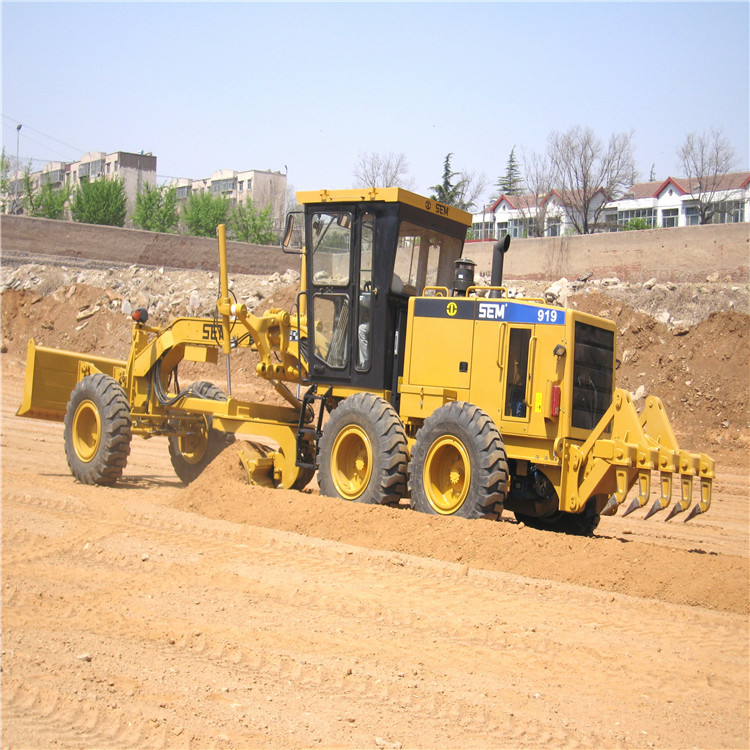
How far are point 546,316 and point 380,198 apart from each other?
238cm

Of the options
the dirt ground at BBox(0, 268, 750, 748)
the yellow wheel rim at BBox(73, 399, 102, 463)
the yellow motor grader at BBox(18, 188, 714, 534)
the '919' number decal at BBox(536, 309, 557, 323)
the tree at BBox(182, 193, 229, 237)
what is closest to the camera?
the dirt ground at BBox(0, 268, 750, 748)

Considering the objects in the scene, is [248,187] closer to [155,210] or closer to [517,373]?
[155,210]

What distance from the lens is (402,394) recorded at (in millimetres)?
9875

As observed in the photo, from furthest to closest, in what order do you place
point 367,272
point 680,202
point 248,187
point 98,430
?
point 248,187, point 680,202, point 98,430, point 367,272

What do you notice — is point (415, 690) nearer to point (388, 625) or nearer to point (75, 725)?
point (388, 625)

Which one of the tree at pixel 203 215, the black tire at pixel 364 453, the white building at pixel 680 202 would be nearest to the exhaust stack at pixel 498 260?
the black tire at pixel 364 453

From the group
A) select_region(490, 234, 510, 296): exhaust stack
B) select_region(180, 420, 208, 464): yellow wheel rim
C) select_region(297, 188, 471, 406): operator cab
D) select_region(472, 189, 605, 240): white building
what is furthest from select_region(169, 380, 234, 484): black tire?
select_region(472, 189, 605, 240): white building

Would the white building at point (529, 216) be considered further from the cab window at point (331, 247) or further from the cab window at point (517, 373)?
the cab window at point (517, 373)

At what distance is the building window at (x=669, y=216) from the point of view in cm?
6303

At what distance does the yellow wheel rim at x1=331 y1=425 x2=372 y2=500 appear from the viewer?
960cm

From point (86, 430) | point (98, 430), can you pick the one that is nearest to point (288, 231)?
point (98, 430)

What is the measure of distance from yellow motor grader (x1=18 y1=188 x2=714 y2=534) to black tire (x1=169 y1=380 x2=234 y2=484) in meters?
0.02

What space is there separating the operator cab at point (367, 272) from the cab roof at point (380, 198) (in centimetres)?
1

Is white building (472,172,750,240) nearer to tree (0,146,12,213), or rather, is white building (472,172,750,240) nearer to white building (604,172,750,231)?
white building (604,172,750,231)
